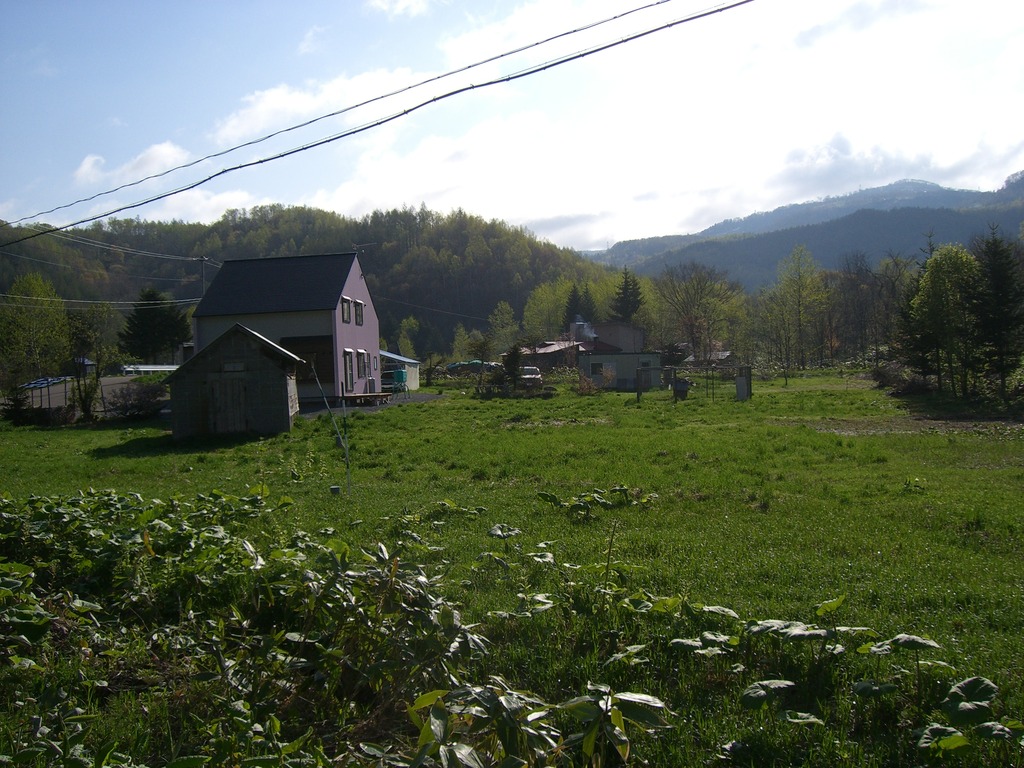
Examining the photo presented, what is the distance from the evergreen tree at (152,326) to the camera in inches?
2264

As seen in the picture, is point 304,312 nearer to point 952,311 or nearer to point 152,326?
point 952,311

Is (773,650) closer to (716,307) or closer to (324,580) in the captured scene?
(324,580)

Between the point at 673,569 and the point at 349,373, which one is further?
the point at 349,373

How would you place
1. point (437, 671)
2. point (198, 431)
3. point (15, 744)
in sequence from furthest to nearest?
point (198, 431) → point (437, 671) → point (15, 744)

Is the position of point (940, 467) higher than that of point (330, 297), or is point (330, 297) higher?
point (330, 297)

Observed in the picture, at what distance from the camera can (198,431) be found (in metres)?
20.7

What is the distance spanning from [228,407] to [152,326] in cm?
4322

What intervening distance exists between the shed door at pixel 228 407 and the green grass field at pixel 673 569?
12.9ft

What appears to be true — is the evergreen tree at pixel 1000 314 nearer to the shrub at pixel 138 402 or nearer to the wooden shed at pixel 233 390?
the wooden shed at pixel 233 390

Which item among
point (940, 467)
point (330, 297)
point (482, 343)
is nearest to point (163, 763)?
point (940, 467)

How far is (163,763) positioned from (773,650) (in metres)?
3.33

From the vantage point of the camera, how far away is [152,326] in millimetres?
58250

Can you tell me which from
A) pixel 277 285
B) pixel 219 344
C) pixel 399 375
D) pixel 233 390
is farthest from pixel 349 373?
pixel 233 390

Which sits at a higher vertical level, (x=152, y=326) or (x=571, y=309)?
(x=571, y=309)
